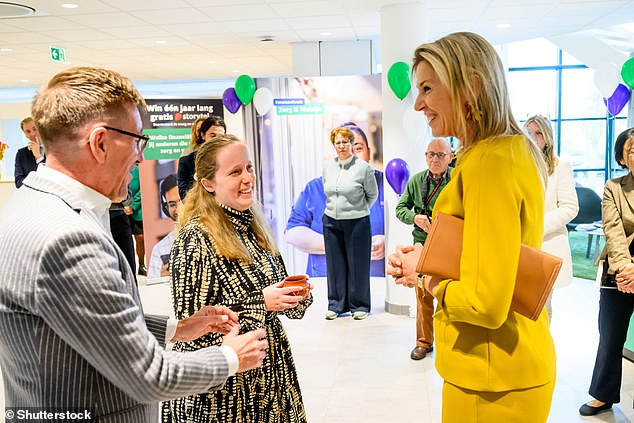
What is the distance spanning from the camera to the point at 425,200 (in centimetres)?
428

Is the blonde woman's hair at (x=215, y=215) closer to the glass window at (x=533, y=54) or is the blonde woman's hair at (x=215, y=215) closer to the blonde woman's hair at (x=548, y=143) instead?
the blonde woman's hair at (x=548, y=143)

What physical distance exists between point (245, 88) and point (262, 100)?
231 millimetres

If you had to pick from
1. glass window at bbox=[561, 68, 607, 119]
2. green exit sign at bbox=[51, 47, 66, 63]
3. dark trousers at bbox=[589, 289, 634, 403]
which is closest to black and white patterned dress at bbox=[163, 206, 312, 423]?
dark trousers at bbox=[589, 289, 634, 403]

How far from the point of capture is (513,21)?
650cm

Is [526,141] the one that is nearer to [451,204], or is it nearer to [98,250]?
[451,204]

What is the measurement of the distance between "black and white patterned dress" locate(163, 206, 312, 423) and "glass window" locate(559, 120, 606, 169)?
35.2 ft

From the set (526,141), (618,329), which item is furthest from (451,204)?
(618,329)

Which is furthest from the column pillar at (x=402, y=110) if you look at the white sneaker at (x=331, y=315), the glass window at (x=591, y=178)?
the glass window at (x=591, y=178)

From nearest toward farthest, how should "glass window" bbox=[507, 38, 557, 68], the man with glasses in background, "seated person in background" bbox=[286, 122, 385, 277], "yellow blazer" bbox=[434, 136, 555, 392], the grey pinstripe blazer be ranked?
the grey pinstripe blazer
"yellow blazer" bbox=[434, 136, 555, 392]
the man with glasses in background
"seated person in background" bbox=[286, 122, 385, 277]
"glass window" bbox=[507, 38, 557, 68]

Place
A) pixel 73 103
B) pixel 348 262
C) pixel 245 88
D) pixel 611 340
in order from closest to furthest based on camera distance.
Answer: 1. pixel 73 103
2. pixel 611 340
3. pixel 348 262
4. pixel 245 88

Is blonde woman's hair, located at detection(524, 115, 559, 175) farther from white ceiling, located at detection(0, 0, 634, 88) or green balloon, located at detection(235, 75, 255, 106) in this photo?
green balloon, located at detection(235, 75, 255, 106)

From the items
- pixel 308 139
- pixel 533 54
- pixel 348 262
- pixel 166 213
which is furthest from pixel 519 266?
pixel 533 54

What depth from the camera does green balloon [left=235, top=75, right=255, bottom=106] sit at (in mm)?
6057

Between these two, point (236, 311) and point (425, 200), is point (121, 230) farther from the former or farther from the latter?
point (236, 311)
